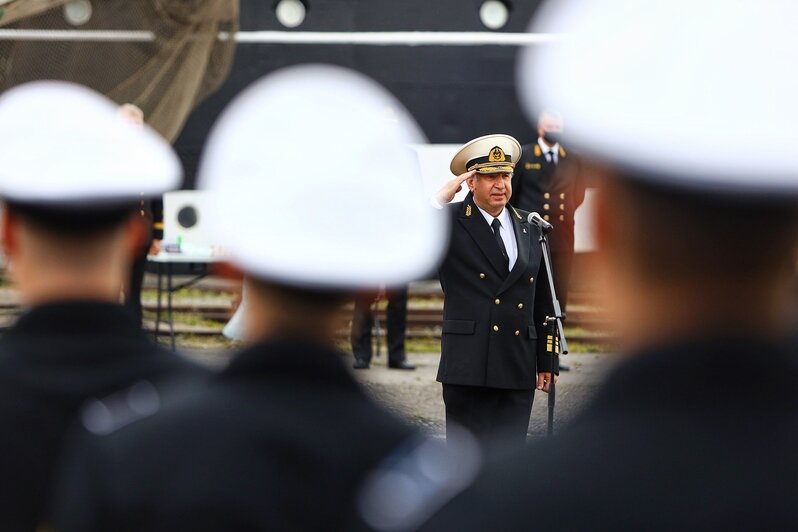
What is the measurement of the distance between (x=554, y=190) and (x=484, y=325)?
4.52 metres

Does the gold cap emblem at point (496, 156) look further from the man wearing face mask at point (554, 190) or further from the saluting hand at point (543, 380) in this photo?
the man wearing face mask at point (554, 190)

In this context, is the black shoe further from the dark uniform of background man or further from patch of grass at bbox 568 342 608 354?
the dark uniform of background man

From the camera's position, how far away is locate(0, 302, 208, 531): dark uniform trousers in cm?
171

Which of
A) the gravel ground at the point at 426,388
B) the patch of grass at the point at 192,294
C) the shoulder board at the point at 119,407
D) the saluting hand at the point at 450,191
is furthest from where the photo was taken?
the patch of grass at the point at 192,294

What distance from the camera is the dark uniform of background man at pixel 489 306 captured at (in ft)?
15.2

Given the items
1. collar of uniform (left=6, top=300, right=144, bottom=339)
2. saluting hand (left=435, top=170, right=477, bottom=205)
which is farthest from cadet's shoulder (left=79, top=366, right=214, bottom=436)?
saluting hand (left=435, top=170, right=477, bottom=205)

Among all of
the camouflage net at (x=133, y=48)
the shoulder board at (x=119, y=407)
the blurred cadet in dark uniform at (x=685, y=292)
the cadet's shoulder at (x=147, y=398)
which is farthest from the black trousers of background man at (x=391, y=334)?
the blurred cadet in dark uniform at (x=685, y=292)

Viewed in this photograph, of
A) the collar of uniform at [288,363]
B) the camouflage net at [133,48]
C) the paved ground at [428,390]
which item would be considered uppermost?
the camouflage net at [133,48]

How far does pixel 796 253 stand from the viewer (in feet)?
3.83

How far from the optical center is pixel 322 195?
56.3 inches

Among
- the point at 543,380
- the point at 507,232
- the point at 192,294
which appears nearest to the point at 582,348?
the point at 192,294

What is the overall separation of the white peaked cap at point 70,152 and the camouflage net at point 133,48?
23.5ft

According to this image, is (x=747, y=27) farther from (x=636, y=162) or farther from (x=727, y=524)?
(x=727, y=524)

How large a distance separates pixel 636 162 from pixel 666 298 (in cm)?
14
